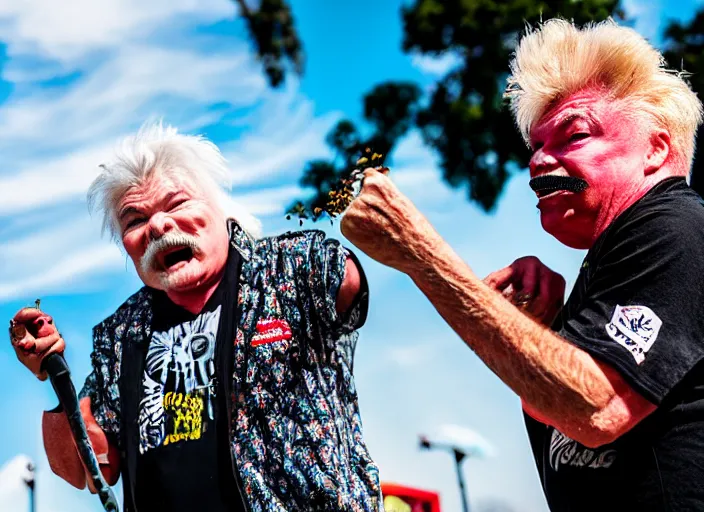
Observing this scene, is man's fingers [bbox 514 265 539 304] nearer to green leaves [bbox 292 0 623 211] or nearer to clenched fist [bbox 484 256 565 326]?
clenched fist [bbox 484 256 565 326]

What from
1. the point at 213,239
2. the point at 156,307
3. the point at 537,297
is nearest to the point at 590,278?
the point at 537,297

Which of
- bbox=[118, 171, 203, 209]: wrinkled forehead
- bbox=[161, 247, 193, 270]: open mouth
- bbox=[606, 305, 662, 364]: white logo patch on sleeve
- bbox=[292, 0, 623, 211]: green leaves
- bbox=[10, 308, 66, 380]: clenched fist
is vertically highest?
bbox=[292, 0, 623, 211]: green leaves

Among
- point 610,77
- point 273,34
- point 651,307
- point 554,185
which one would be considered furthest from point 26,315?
point 273,34

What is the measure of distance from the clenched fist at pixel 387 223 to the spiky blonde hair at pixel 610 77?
76 cm

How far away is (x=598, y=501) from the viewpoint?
1899 millimetres

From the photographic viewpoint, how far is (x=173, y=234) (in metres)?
3.18

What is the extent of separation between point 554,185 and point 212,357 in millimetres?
1333

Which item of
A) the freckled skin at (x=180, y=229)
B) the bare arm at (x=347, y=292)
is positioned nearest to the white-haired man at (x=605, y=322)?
the bare arm at (x=347, y=292)

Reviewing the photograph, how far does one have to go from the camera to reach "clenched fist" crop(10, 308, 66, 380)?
3066 mm

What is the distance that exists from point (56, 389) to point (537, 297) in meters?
1.73

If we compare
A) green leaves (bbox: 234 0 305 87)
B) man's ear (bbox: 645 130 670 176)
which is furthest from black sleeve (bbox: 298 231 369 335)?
green leaves (bbox: 234 0 305 87)

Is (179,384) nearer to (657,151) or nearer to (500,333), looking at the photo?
(500,333)

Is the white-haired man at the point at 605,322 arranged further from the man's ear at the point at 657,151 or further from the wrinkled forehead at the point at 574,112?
the wrinkled forehead at the point at 574,112

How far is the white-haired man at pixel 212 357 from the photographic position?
2754mm
